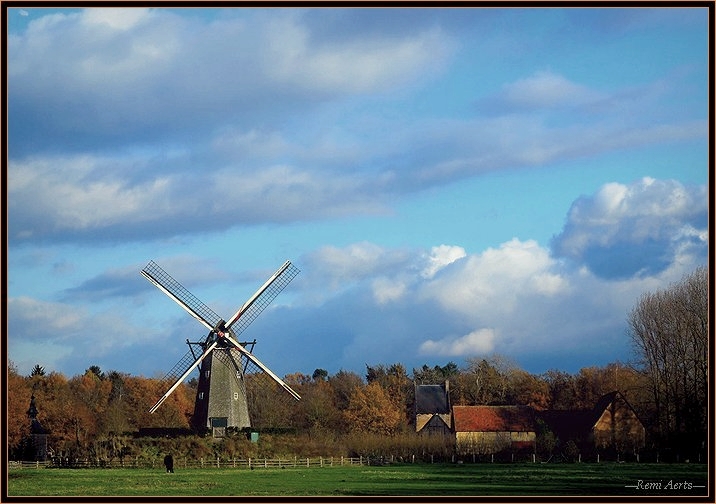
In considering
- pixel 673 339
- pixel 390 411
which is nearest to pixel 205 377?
pixel 390 411

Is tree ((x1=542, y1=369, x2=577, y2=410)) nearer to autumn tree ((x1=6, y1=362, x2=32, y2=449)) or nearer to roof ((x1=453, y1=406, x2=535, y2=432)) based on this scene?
roof ((x1=453, y1=406, x2=535, y2=432))

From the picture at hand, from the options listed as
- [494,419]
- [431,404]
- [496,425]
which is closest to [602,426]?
[496,425]

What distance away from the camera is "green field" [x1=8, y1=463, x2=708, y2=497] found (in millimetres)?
35188

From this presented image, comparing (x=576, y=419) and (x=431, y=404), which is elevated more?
(x=431, y=404)

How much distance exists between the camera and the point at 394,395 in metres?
97.4

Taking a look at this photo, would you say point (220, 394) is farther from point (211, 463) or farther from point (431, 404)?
point (431, 404)

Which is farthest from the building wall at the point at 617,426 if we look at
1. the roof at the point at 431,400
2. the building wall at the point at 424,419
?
the roof at the point at 431,400

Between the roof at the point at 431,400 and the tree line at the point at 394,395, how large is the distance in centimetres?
138

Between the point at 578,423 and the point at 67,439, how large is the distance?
38.7 meters

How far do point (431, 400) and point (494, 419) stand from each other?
62.2ft

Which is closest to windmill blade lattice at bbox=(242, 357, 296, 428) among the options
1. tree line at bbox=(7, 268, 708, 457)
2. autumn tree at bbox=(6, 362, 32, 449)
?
tree line at bbox=(7, 268, 708, 457)

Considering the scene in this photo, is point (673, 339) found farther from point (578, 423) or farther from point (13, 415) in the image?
point (13, 415)

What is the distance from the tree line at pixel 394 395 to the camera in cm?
6362

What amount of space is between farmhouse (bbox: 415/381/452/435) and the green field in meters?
44.2
